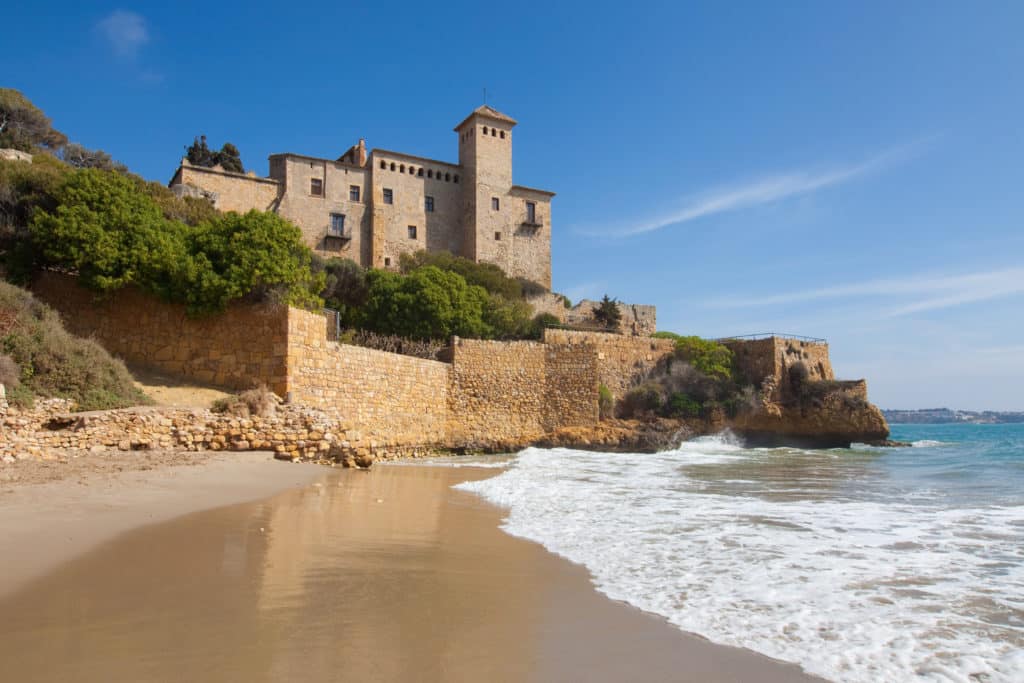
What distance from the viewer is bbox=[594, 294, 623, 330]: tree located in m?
35.0

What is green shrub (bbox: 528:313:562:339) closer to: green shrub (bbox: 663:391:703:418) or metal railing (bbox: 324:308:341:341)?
green shrub (bbox: 663:391:703:418)

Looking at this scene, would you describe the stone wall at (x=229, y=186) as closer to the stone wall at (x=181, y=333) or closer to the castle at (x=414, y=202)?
the castle at (x=414, y=202)

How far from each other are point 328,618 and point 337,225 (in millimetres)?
34987

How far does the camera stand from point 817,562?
5.52 metres

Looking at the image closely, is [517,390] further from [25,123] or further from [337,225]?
[25,123]

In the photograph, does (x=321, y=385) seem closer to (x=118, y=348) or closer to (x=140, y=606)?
(x=118, y=348)

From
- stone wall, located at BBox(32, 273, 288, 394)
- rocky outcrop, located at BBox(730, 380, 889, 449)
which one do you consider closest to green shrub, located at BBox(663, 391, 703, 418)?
rocky outcrop, located at BBox(730, 380, 889, 449)

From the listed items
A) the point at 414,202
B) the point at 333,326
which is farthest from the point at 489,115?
the point at 333,326

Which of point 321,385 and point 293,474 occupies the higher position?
point 321,385

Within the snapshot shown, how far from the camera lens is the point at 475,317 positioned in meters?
24.9

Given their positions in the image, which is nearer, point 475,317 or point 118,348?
point 118,348

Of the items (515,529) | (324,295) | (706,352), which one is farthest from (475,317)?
(515,529)

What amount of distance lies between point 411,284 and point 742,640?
21867mm

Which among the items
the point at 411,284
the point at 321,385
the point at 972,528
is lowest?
the point at 972,528
